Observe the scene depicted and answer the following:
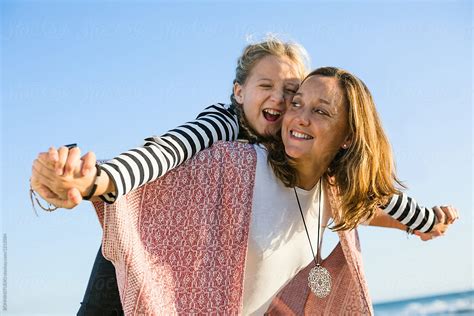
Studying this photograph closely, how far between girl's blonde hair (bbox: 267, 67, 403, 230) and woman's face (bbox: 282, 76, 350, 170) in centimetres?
5

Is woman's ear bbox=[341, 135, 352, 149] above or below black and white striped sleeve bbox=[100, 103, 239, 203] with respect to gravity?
below

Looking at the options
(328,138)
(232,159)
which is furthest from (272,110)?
(232,159)

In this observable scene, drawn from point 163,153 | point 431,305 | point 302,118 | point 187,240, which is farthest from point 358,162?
point 431,305

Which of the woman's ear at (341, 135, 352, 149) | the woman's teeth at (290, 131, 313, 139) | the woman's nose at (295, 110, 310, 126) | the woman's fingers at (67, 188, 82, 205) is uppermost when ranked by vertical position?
the woman's fingers at (67, 188, 82, 205)

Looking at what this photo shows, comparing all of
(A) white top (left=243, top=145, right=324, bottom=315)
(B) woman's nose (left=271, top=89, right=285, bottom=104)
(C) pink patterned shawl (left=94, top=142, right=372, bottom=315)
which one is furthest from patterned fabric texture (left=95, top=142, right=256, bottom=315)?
(B) woman's nose (left=271, top=89, right=285, bottom=104)

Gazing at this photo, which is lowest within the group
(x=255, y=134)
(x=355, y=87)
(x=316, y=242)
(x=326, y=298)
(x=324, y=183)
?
(x=326, y=298)

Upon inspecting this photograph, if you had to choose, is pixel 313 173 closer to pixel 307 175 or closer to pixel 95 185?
pixel 307 175

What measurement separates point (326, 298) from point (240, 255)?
2.59ft

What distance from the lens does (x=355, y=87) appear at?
3455mm

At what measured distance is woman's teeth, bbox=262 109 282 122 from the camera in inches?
149

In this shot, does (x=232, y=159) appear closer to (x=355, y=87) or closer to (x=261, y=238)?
(x=261, y=238)

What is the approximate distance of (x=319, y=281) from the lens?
11.9 feet

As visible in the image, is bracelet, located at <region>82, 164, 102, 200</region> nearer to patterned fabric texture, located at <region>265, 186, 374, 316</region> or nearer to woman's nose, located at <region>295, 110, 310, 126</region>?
woman's nose, located at <region>295, 110, 310, 126</region>

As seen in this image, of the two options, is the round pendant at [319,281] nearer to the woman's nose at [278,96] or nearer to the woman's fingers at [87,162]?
the woman's nose at [278,96]
